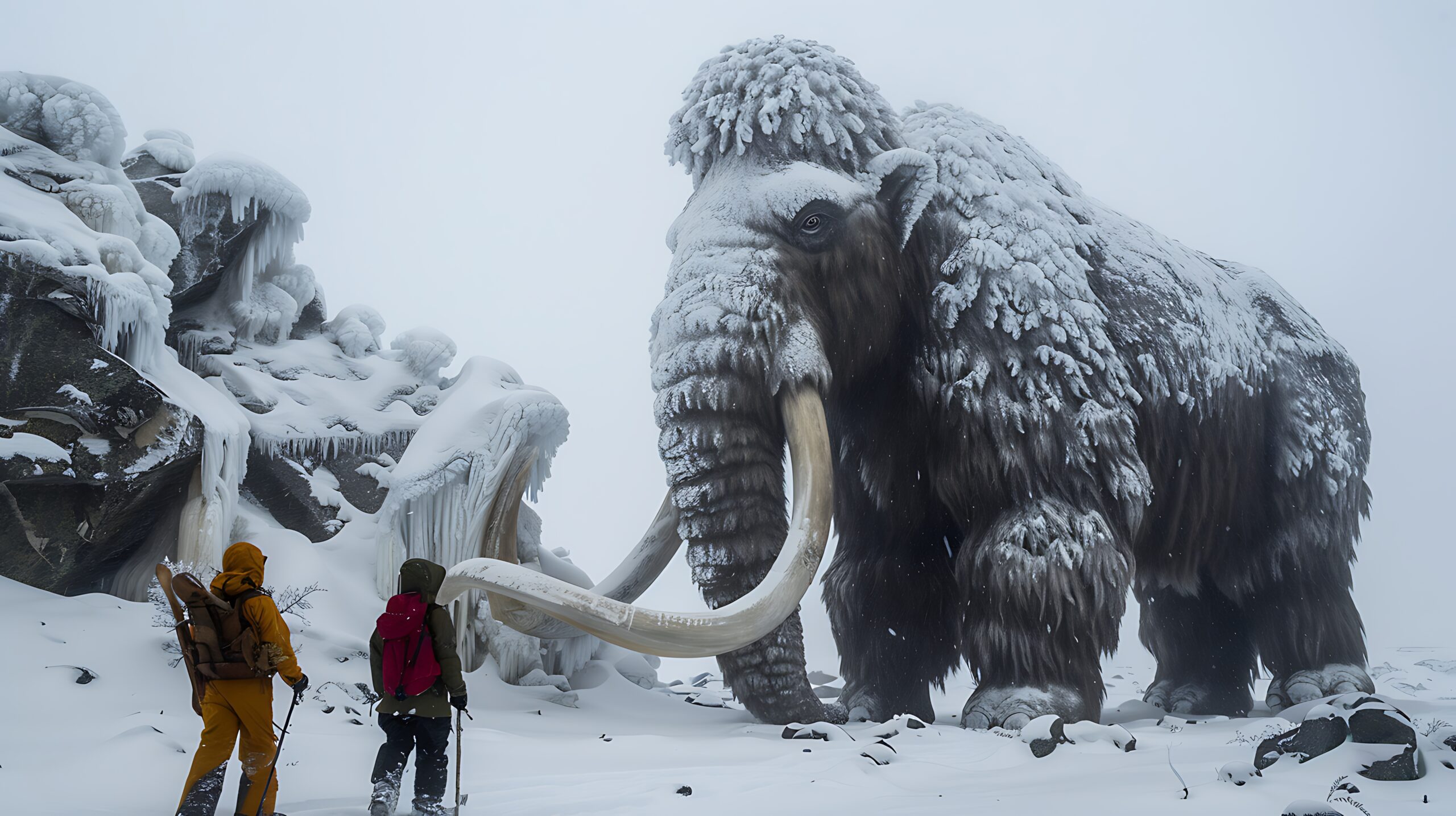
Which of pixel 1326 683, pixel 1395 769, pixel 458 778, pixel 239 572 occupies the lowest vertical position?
pixel 458 778

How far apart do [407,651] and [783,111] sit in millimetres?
2196

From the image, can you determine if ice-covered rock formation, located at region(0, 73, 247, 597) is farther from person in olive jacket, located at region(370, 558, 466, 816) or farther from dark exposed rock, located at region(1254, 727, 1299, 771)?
dark exposed rock, located at region(1254, 727, 1299, 771)

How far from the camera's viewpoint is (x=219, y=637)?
1.87 meters

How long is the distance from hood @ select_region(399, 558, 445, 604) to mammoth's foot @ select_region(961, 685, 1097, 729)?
1.76 meters

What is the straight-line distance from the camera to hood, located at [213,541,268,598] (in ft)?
6.26

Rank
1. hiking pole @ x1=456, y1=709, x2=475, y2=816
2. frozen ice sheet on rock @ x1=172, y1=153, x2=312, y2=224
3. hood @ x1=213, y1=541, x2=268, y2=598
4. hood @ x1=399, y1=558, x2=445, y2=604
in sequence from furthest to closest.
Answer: frozen ice sheet on rock @ x1=172, y1=153, x2=312, y2=224 → hood @ x1=399, y1=558, x2=445, y2=604 → hood @ x1=213, y1=541, x2=268, y2=598 → hiking pole @ x1=456, y1=709, x2=475, y2=816

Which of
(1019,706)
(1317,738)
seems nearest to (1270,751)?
(1317,738)

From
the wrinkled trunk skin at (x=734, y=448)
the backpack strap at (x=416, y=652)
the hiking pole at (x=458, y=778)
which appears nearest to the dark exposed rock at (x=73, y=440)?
the wrinkled trunk skin at (x=734, y=448)

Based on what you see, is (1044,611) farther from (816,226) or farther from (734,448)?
Answer: (816,226)

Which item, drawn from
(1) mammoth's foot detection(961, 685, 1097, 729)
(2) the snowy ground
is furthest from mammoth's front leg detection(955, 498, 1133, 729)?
(2) the snowy ground

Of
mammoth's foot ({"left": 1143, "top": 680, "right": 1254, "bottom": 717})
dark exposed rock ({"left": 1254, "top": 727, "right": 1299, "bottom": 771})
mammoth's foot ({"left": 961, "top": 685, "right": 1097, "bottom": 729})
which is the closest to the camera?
dark exposed rock ({"left": 1254, "top": 727, "right": 1299, "bottom": 771})

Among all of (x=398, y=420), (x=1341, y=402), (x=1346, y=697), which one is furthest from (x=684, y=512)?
(x=1341, y=402)

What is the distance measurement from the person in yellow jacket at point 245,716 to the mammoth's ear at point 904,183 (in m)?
2.34

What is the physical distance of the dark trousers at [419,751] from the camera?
1961 mm
